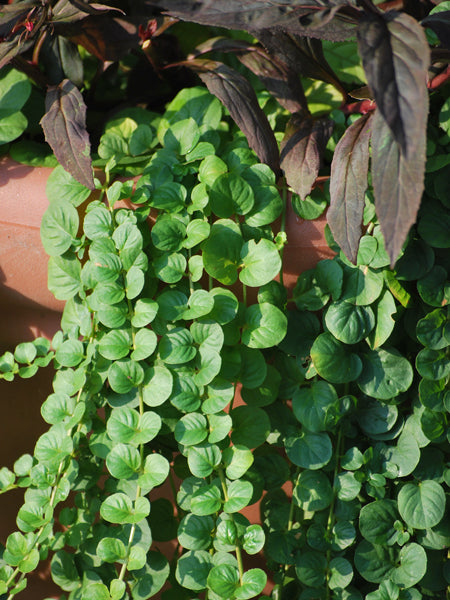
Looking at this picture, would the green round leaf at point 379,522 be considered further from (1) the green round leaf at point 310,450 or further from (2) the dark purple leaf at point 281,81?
(2) the dark purple leaf at point 281,81

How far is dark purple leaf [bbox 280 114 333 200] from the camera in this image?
0.69 m

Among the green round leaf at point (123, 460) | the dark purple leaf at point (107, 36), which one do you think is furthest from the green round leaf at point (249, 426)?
the dark purple leaf at point (107, 36)

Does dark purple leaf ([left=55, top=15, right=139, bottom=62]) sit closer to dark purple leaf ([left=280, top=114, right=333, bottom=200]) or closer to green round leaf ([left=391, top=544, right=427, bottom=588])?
dark purple leaf ([left=280, top=114, right=333, bottom=200])


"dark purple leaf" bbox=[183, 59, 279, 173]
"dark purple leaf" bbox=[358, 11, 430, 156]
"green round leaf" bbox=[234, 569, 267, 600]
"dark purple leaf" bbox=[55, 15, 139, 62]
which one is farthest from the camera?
"dark purple leaf" bbox=[55, 15, 139, 62]

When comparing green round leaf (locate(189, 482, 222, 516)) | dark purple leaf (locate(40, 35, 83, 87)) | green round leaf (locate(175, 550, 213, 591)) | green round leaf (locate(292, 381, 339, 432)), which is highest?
dark purple leaf (locate(40, 35, 83, 87))

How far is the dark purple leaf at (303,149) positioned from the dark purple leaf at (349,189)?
5cm

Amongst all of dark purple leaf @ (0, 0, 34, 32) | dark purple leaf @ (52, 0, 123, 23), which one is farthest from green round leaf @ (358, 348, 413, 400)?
dark purple leaf @ (0, 0, 34, 32)

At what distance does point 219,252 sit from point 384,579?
0.43 meters

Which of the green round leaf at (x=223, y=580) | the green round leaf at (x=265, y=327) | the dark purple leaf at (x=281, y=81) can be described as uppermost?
the dark purple leaf at (x=281, y=81)

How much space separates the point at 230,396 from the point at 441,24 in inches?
18.2

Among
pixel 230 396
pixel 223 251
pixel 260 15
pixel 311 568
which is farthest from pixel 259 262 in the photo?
pixel 311 568

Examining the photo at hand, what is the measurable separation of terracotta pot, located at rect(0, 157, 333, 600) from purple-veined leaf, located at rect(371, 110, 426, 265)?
7.2 inches

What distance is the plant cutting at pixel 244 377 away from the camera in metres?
0.65

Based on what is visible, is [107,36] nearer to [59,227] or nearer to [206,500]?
[59,227]
